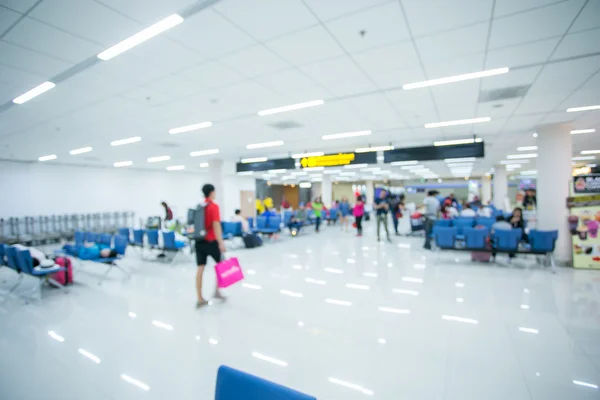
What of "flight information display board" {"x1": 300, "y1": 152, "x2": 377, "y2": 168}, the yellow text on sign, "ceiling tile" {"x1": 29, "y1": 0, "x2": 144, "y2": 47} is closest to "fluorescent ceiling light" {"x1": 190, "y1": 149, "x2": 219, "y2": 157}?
the yellow text on sign

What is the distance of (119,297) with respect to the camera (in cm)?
470

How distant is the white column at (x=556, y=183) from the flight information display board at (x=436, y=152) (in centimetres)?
137

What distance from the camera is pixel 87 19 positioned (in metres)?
2.79

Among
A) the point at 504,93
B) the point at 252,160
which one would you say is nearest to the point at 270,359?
the point at 504,93

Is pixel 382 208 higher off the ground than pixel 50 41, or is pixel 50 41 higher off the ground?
pixel 50 41

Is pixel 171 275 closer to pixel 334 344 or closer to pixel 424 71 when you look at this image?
pixel 334 344

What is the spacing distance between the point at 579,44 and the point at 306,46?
3148 millimetres

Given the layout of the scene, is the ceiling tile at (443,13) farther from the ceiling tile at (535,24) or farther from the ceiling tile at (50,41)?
the ceiling tile at (50,41)

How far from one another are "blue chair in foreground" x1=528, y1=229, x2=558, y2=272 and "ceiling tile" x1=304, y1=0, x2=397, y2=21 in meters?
5.53

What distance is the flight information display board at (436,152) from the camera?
7.94 meters

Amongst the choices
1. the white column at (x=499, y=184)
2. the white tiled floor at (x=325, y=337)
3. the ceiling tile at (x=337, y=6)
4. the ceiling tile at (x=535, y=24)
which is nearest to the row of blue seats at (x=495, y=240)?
the white tiled floor at (x=325, y=337)

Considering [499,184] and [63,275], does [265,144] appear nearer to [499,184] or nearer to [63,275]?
[63,275]

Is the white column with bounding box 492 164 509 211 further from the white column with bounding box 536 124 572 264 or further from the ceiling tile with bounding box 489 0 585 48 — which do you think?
the ceiling tile with bounding box 489 0 585 48

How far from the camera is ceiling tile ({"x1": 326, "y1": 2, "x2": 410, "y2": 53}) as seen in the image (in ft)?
9.12
